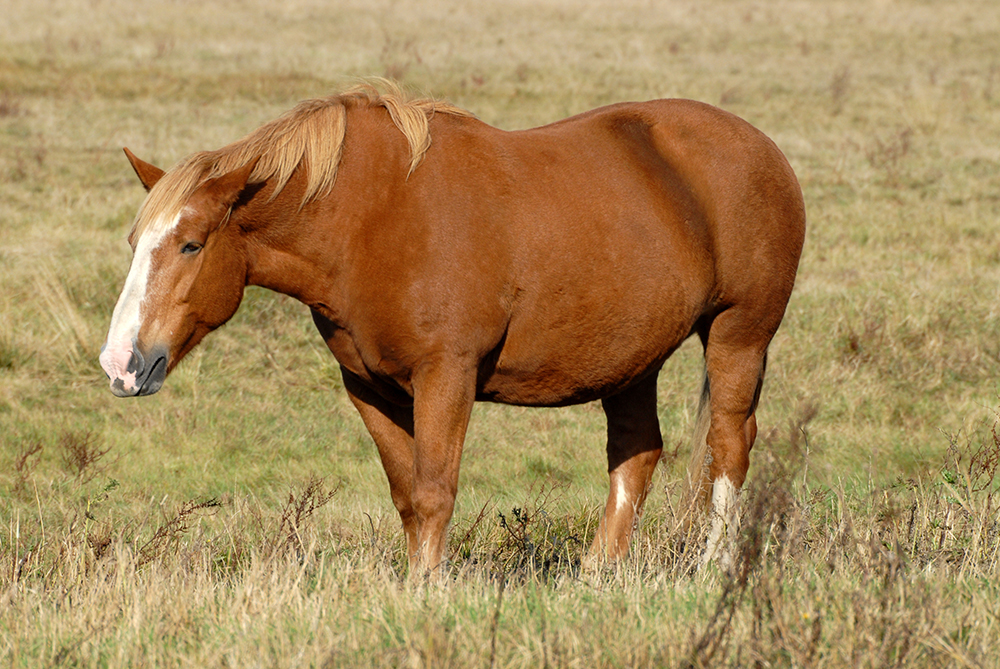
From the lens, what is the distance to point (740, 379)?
484 centimetres

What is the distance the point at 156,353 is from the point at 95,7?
26.7 meters

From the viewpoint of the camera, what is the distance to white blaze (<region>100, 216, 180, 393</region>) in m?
3.47

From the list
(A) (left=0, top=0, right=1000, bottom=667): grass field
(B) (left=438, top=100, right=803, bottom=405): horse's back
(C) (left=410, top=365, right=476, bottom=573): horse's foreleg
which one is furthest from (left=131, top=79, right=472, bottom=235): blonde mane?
(A) (left=0, top=0, right=1000, bottom=667): grass field

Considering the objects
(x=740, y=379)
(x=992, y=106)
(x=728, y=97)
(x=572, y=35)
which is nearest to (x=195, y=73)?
(x=728, y=97)

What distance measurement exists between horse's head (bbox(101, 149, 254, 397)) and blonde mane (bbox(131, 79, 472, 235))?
0.03 meters

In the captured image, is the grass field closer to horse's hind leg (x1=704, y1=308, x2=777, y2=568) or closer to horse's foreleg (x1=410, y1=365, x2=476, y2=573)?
horse's foreleg (x1=410, y1=365, x2=476, y2=573)

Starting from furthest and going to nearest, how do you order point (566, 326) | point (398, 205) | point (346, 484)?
point (346, 484)
point (566, 326)
point (398, 205)

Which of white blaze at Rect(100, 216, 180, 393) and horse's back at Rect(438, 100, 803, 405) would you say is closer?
white blaze at Rect(100, 216, 180, 393)

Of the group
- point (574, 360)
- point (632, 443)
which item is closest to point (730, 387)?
point (632, 443)

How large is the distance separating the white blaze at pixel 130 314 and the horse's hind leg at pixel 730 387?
2.49 meters

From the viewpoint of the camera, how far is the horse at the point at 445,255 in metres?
3.62

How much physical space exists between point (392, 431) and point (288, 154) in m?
1.19

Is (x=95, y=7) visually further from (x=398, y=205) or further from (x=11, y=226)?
(x=398, y=205)

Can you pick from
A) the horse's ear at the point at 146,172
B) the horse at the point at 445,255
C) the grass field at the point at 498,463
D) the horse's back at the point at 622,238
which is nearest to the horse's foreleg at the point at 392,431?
the horse at the point at 445,255
